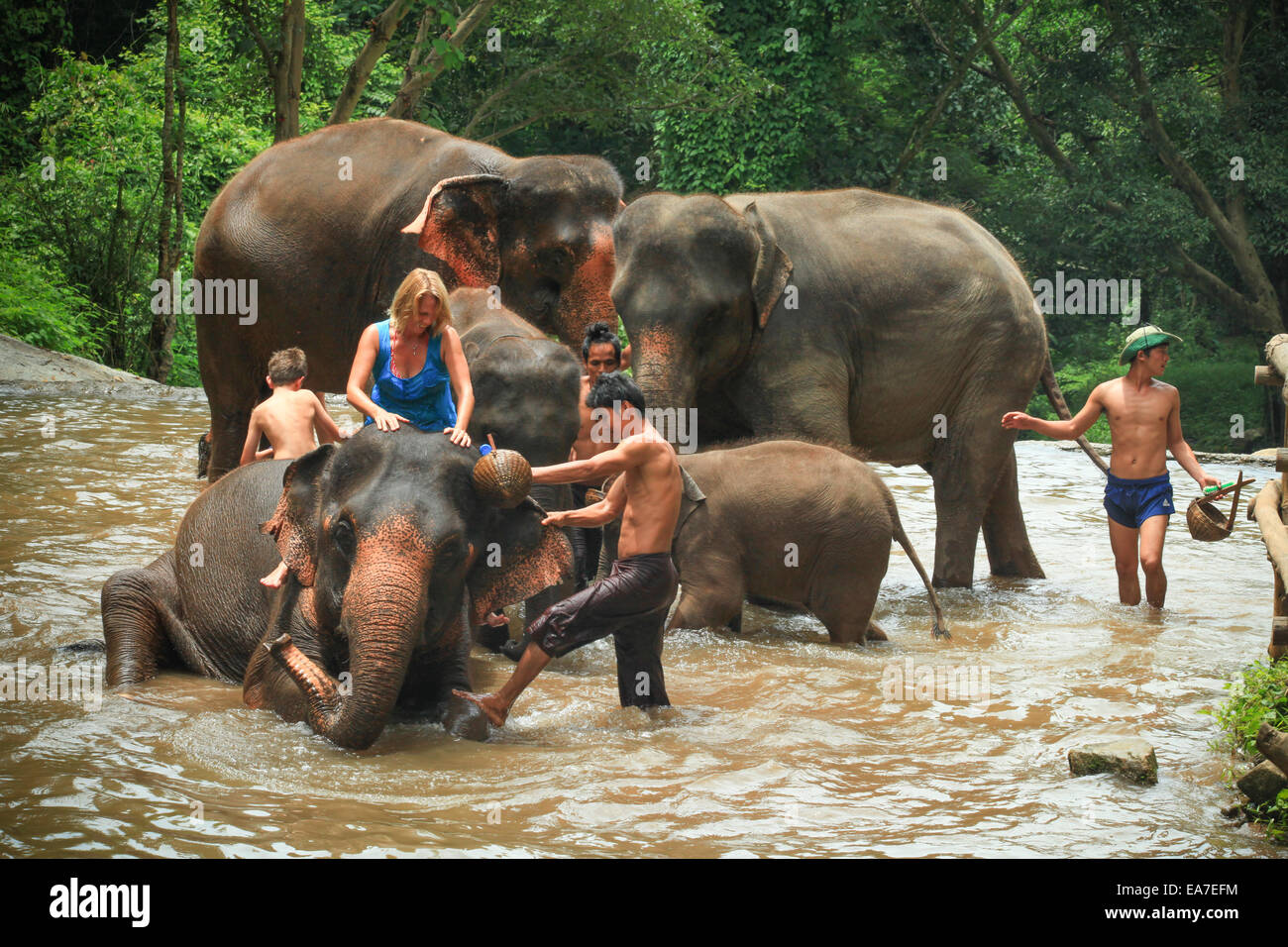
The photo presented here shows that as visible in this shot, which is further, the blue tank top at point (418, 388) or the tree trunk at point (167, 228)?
the tree trunk at point (167, 228)

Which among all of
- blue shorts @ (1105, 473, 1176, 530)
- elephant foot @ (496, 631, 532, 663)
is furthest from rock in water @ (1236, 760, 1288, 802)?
blue shorts @ (1105, 473, 1176, 530)

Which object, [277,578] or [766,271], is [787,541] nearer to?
[766,271]

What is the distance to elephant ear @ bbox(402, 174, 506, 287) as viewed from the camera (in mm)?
7746

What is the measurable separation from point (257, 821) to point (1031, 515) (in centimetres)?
946

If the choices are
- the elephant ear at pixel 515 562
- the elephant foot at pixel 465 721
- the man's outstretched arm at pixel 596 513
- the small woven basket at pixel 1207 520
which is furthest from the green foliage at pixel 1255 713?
the elephant foot at pixel 465 721

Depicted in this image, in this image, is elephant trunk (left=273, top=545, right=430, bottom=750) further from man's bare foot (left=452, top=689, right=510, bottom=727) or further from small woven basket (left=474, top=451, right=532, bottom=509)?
man's bare foot (left=452, top=689, right=510, bottom=727)

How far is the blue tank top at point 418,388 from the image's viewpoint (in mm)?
5777

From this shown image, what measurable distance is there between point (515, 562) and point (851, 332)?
3830mm

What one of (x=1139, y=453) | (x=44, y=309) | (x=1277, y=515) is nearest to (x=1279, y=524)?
(x=1277, y=515)

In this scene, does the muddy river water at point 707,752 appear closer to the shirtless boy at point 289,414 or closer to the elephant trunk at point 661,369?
the shirtless boy at point 289,414

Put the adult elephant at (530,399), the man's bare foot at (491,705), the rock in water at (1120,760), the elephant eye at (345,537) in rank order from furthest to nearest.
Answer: the adult elephant at (530,399) < the man's bare foot at (491,705) < the elephant eye at (345,537) < the rock in water at (1120,760)

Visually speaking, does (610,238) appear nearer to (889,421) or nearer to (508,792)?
(889,421)

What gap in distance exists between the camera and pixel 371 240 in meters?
8.45

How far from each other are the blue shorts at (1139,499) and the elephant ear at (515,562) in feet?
13.9
